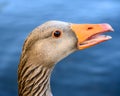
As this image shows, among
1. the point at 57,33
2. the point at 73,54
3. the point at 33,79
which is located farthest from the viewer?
the point at 73,54

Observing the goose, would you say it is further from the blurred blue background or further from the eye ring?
the blurred blue background

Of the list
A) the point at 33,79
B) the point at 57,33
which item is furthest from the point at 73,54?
the point at 57,33

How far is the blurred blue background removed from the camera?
14.5ft

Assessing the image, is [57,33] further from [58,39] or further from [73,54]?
[73,54]

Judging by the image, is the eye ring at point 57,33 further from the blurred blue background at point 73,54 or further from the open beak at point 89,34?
the blurred blue background at point 73,54

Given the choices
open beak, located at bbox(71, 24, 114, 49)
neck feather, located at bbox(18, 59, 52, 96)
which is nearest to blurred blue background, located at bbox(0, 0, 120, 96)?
neck feather, located at bbox(18, 59, 52, 96)

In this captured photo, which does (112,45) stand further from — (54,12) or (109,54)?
(54,12)

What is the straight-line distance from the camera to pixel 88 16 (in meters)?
5.08

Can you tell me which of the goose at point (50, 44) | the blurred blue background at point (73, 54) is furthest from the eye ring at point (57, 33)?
the blurred blue background at point (73, 54)

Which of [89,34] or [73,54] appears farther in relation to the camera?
[73,54]

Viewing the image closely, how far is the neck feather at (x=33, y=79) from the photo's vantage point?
2705 millimetres

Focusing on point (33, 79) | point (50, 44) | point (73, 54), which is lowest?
point (33, 79)

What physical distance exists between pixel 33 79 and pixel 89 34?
41 cm

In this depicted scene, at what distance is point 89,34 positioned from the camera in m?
2.67
